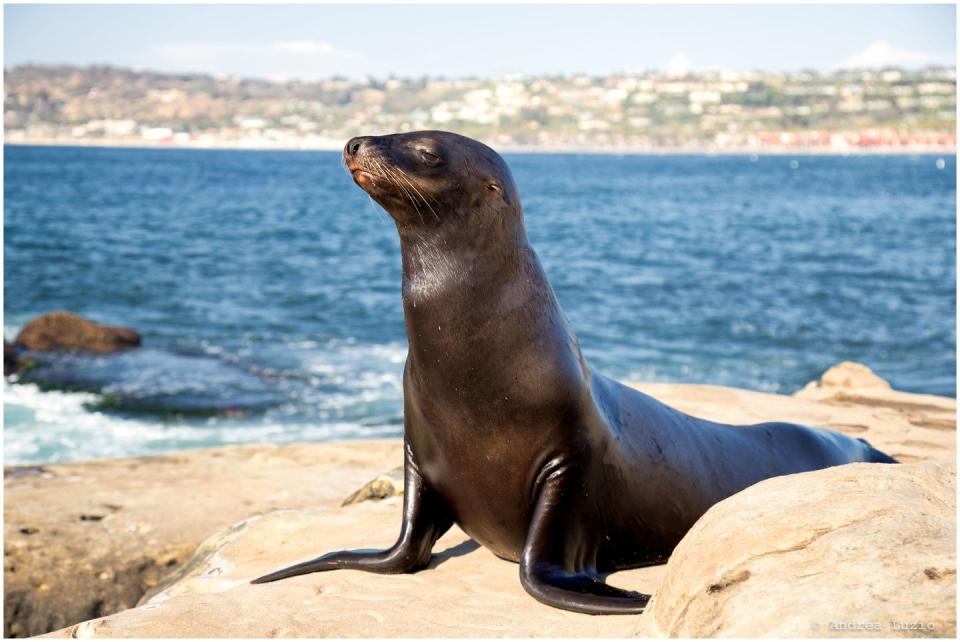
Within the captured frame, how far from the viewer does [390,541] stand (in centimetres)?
557

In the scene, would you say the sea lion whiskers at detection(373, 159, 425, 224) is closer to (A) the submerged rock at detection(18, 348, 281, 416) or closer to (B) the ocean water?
(B) the ocean water

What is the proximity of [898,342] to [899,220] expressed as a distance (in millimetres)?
28448

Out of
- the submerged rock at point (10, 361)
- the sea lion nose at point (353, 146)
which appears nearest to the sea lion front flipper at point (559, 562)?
the sea lion nose at point (353, 146)

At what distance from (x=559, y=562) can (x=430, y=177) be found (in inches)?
64.8

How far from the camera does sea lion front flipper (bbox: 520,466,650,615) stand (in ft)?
13.9

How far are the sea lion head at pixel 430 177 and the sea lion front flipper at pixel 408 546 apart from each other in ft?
3.64

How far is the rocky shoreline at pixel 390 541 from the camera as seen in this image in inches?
121

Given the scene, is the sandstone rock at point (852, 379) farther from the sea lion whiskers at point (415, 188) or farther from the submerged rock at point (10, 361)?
the submerged rock at point (10, 361)

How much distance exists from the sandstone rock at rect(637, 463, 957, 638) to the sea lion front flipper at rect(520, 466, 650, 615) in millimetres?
748

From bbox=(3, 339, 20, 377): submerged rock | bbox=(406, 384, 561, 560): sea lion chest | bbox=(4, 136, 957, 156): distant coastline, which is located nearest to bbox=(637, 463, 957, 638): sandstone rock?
bbox=(406, 384, 561, 560): sea lion chest

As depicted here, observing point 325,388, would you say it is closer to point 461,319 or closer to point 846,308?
point 461,319

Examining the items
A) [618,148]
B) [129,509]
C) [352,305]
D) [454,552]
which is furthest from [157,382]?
[618,148]

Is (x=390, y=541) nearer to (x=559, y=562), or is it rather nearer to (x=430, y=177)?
(x=559, y=562)

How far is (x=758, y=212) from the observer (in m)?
51.1
